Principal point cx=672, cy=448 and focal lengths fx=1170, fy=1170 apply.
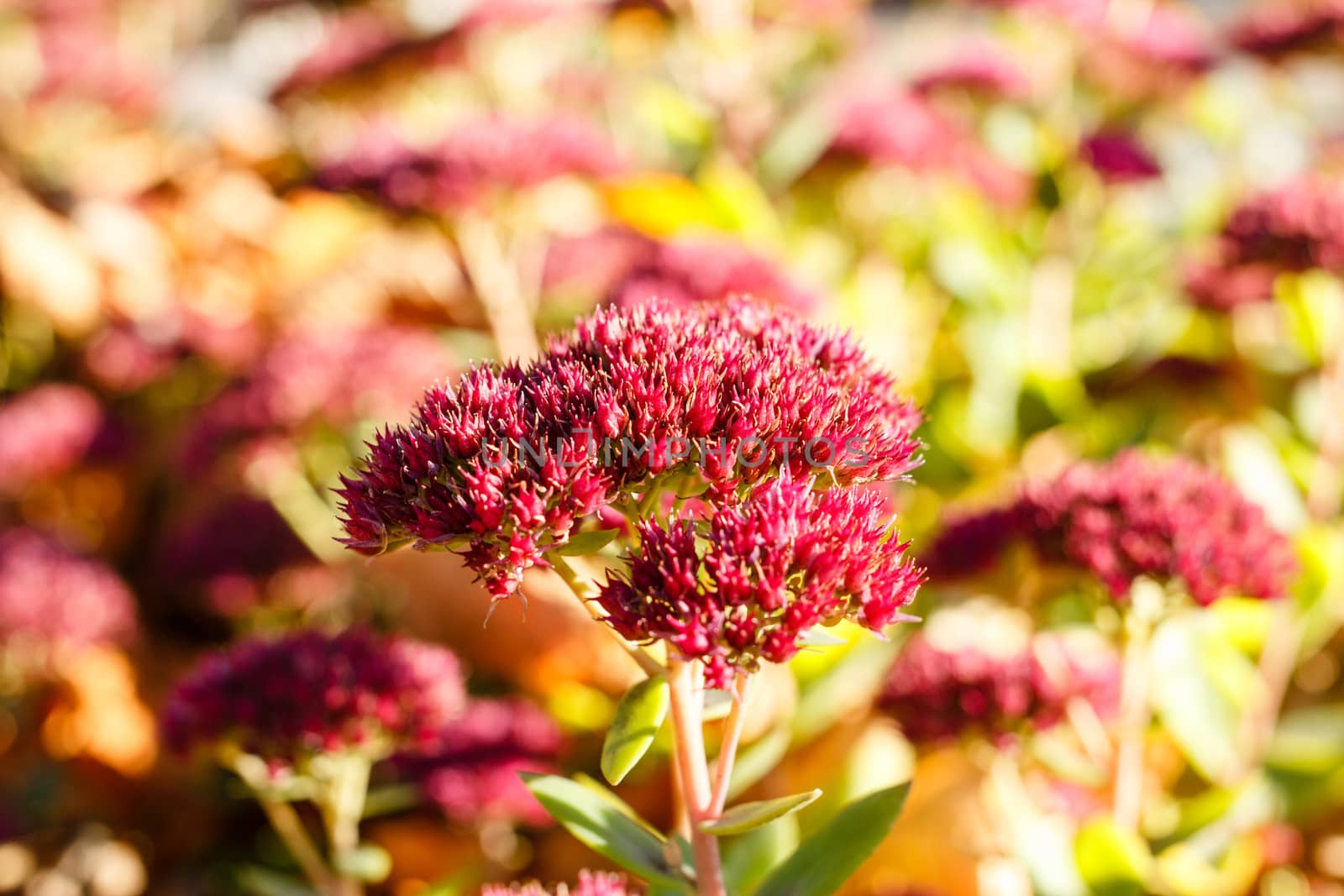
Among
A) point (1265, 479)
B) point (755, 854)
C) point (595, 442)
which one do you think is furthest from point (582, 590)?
point (1265, 479)

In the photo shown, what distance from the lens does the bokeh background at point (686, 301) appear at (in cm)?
207

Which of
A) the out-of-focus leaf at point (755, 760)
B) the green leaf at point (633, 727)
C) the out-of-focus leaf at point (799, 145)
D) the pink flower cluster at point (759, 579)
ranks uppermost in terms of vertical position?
the out-of-focus leaf at point (799, 145)

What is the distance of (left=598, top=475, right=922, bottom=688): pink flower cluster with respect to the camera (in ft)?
3.31

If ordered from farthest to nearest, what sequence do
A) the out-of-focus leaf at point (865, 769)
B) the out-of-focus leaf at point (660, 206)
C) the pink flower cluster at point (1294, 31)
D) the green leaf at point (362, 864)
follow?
the pink flower cluster at point (1294, 31) < the out-of-focus leaf at point (660, 206) < the out-of-focus leaf at point (865, 769) < the green leaf at point (362, 864)

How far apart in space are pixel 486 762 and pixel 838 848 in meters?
0.82

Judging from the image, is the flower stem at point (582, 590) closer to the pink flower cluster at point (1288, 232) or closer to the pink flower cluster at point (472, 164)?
the pink flower cluster at point (472, 164)

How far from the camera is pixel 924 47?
4309mm

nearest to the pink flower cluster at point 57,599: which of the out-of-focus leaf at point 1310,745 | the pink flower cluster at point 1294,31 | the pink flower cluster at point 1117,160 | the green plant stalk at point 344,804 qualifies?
the green plant stalk at point 344,804

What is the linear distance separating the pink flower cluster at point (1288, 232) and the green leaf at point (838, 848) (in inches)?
64.5

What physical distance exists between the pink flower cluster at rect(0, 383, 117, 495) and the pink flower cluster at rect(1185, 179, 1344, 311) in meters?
3.03

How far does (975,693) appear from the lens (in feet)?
5.48

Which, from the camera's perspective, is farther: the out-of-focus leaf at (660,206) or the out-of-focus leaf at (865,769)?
the out-of-focus leaf at (660,206)

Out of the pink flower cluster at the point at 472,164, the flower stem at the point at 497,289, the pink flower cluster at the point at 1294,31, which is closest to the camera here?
the pink flower cluster at the point at 472,164

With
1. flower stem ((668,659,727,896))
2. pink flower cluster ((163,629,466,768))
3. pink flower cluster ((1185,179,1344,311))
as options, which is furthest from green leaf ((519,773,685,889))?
pink flower cluster ((1185,179,1344,311))
